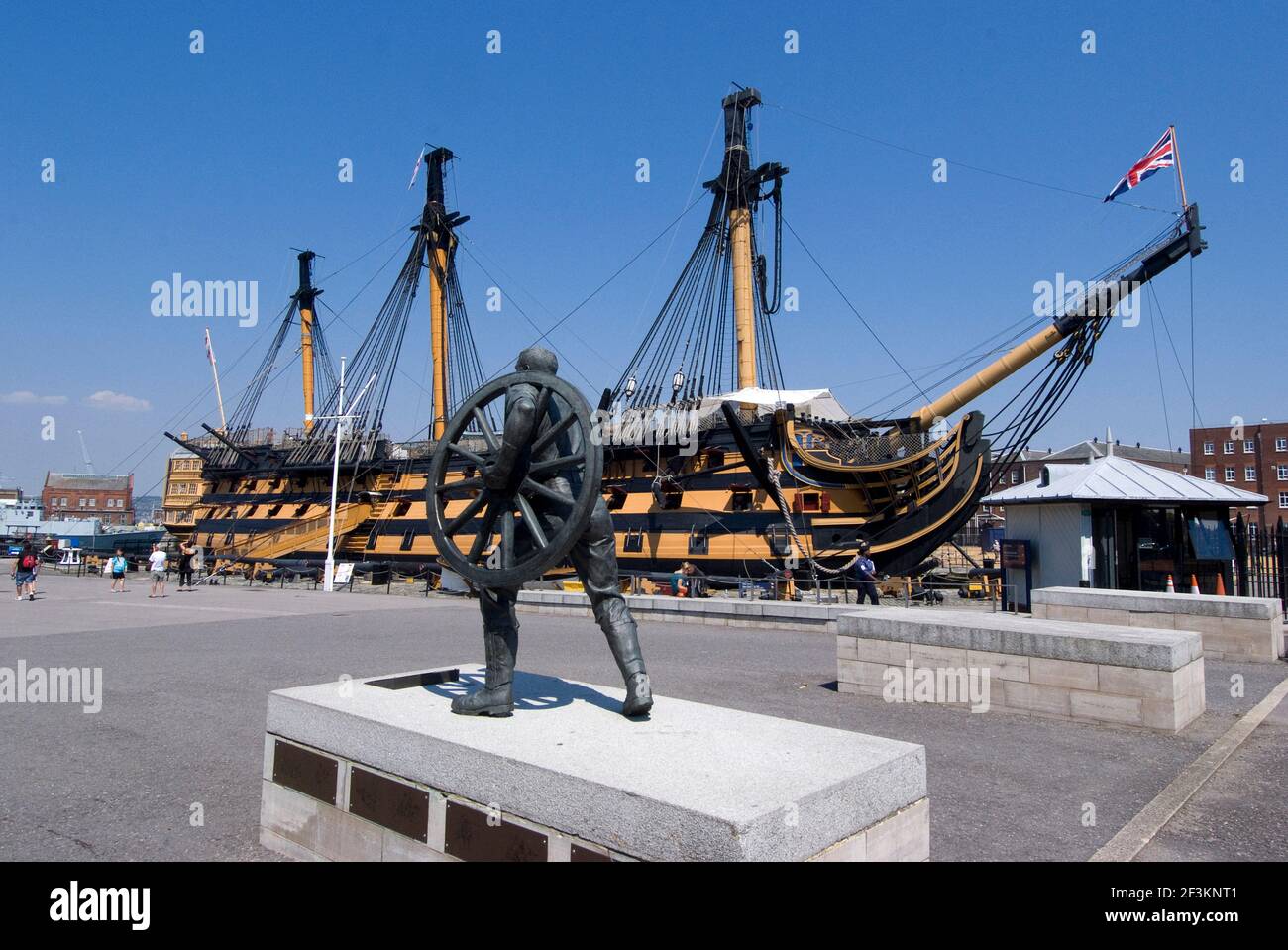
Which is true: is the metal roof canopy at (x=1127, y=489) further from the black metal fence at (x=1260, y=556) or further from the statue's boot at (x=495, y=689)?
the statue's boot at (x=495, y=689)

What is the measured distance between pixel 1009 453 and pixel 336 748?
22006 mm

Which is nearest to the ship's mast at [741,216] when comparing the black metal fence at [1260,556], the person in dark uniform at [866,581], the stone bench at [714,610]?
the person in dark uniform at [866,581]

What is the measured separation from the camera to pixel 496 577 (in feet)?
15.3

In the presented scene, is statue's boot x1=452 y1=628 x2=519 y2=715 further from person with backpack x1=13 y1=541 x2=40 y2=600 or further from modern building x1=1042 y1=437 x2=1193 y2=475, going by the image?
modern building x1=1042 y1=437 x2=1193 y2=475

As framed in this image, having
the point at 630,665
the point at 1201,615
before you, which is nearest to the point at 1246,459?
the point at 1201,615

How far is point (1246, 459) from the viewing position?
200ft

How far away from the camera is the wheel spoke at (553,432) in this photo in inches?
188

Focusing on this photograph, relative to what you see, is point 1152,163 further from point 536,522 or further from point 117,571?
point 117,571

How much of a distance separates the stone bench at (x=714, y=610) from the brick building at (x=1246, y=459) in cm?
5611

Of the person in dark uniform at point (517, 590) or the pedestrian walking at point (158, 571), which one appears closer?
the person in dark uniform at point (517, 590)

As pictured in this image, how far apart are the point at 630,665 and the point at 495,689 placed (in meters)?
0.79

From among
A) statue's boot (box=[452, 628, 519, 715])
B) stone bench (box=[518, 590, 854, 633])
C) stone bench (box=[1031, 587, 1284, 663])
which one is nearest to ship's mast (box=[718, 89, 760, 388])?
stone bench (box=[518, 590, 854, 633])
